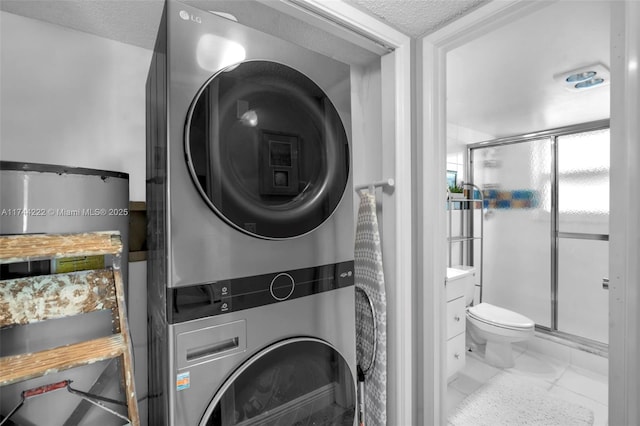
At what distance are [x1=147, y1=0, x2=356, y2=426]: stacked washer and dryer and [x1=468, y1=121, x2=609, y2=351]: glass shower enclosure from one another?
2.80 m

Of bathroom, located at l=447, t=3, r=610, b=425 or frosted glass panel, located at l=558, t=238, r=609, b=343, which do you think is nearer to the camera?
bathroom, located at l=447, t=3, r=610, b=425

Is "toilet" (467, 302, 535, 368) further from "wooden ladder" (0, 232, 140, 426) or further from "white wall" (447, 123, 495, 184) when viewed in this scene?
"wooden ladder" (0, 232, 140, 426)

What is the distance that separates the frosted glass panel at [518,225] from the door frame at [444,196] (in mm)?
2459

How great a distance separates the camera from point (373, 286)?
1.38m

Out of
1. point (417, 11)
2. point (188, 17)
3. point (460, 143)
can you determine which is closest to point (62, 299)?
point (188, 17)

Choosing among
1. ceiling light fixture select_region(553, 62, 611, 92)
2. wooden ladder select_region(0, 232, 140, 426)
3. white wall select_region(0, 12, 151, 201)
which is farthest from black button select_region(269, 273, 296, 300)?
ceiling light fixture select_region(553, 62, 611, 92)

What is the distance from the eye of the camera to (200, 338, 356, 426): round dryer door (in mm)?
827

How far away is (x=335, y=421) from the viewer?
3.47 feet

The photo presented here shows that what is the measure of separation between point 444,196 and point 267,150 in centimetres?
90

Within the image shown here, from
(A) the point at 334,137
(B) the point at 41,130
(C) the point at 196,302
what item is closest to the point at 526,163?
(A) the point at 334,137

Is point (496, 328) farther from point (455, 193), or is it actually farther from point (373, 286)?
point (373, 286)

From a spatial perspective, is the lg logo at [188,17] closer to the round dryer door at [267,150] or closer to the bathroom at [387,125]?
the round dryer door at [267,150]

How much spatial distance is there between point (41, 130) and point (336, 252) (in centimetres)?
A: 126

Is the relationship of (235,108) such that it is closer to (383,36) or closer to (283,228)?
(283,228)
